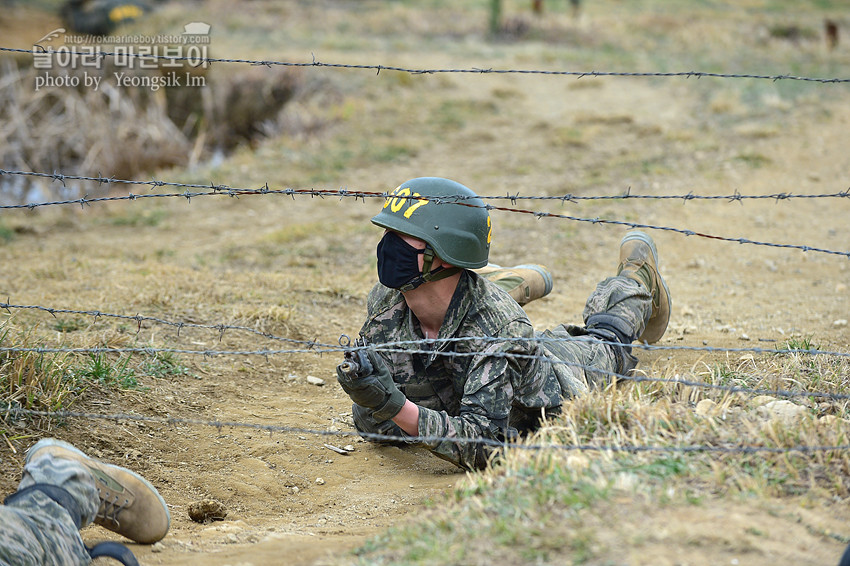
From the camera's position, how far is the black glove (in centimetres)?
337

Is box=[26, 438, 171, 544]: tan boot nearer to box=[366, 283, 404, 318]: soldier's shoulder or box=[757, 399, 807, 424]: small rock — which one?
box=[366, 283, 404, 318]: soldier's shoulder

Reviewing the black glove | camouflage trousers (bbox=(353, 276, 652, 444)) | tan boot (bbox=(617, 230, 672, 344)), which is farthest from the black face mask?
tan boot (bbox=(617, 230, 672, 344))

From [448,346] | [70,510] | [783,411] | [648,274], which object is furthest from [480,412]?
[648,274]

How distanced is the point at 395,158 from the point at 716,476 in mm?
8673

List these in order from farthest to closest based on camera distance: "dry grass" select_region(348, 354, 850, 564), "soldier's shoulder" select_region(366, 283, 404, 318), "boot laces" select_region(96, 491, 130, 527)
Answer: "soldier's shoulder" select_region(366, 283, 404, 318), "boot laces" select_region(96, 491, 130, 527), "dry grass" select_region(348, 354, 850, 564)

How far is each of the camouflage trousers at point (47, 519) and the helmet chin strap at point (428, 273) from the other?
1.52 m

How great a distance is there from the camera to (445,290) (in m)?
3.94

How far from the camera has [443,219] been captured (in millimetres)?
3785

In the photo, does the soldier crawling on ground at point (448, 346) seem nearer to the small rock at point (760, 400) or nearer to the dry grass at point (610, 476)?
the dry grass at point (610, 476)

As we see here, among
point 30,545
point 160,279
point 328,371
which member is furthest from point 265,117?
point 30,545

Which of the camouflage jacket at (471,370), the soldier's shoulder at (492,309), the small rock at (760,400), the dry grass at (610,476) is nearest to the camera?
the dry grass at (610,476)

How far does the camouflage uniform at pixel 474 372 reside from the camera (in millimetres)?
3725

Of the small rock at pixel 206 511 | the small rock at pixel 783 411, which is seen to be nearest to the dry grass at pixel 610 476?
the small rock at pixel 783 411

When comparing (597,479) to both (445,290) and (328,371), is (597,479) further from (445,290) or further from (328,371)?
(328,371)
